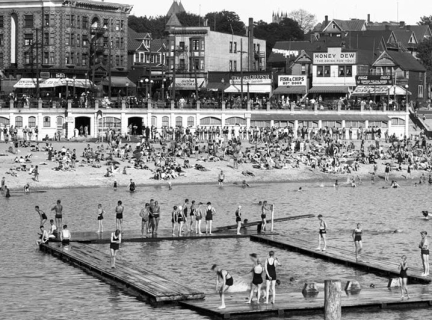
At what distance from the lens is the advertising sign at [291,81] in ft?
419

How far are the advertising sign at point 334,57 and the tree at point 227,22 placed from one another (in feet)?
156

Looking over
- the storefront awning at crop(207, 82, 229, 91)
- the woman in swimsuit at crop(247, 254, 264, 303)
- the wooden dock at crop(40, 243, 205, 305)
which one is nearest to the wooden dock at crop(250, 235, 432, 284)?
the woman in swimsuit at crop(247, 254, 264, 303)

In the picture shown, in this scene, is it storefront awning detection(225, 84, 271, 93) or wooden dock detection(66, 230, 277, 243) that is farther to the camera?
storefront awning detection(225, 84, 271, 93)

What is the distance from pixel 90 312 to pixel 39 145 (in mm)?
58094

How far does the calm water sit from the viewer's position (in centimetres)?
3662

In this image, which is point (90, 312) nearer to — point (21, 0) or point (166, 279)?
point (166, 279)

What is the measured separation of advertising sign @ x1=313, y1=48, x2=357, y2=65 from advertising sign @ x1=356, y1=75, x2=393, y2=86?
4.18 meters

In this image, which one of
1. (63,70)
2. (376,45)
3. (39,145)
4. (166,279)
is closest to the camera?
(166,279)

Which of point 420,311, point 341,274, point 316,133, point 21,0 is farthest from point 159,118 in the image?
point 420,311

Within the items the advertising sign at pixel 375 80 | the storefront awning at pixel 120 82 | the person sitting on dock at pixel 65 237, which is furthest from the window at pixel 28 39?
the person sitting on dock at pixel 65 237

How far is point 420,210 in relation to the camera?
70.9m

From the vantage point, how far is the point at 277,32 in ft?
605

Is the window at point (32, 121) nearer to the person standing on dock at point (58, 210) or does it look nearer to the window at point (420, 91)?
the window at point (420, 91)

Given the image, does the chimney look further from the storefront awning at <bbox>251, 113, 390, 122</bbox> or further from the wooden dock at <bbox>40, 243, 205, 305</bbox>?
the wooden dock at <bbox>40, 243, 205, 305</bbox>
